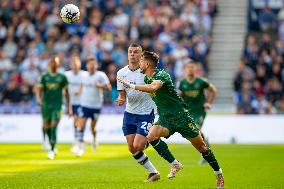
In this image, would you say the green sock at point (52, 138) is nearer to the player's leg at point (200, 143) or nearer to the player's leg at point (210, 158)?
the player's leg at point (200, 143)

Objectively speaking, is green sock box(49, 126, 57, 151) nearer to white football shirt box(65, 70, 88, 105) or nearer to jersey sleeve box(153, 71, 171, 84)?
white football shirt box(65, 70, 88, 105)

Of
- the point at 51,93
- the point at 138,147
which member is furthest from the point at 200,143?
the point at 51,93

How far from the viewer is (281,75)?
33969mm

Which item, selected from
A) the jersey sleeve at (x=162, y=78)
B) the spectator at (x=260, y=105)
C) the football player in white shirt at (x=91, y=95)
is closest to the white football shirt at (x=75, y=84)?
the football player in white shirt at (x=91, y=95)

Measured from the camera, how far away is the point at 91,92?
89.1 ft

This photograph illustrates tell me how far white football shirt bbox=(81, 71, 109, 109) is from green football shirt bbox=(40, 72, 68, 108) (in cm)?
222

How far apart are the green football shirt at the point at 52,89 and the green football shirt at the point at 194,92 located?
385cm

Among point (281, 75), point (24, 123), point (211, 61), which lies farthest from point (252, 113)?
point (24, 123)

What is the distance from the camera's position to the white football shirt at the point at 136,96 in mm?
17797

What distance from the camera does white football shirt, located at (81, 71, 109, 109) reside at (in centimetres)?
2714

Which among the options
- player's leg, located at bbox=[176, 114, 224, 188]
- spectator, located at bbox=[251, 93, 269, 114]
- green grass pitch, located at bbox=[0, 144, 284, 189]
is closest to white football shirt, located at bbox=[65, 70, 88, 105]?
green grass pitch, located at bbox=[0, 144, 284, 189]

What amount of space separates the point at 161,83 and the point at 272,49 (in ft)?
63.9

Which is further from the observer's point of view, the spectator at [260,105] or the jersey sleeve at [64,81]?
the spectator at [260,105]

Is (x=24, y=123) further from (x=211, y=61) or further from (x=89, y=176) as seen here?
(x=89, y=176)
